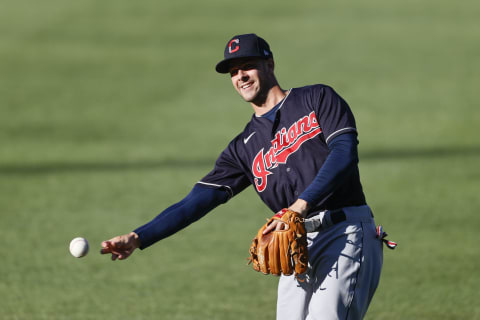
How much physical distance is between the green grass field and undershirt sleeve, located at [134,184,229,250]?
240 cm

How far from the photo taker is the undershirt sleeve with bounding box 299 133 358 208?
13.4 ft

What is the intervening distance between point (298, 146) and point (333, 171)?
0.46 meters

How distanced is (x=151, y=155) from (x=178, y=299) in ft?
19.6

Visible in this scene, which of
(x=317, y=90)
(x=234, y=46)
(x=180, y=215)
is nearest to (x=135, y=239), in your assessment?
(x=180, y=215)

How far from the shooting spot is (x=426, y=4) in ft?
81.6

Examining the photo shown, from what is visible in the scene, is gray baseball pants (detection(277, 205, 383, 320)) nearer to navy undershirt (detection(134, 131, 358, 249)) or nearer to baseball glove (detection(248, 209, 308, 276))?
baseball glove (detection(248, 209, 308, 276))

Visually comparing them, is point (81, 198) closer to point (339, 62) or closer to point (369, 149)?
point (369, 149)

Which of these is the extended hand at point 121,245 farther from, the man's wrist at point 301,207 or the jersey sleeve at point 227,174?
the man's wrist at point 301,207

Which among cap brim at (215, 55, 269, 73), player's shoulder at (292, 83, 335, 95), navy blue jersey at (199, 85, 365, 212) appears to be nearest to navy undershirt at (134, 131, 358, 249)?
navy blue jersey at (199, 85, 365, 212)

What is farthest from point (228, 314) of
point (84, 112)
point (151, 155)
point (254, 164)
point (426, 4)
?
point (426, 4)

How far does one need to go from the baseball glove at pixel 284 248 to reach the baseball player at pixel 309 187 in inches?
2.3

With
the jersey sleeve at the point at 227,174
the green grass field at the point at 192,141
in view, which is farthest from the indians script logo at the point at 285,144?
the green grass field at the point at 192,141

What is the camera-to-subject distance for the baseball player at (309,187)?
432 cm

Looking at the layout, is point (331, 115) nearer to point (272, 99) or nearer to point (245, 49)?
point (272, 99)
